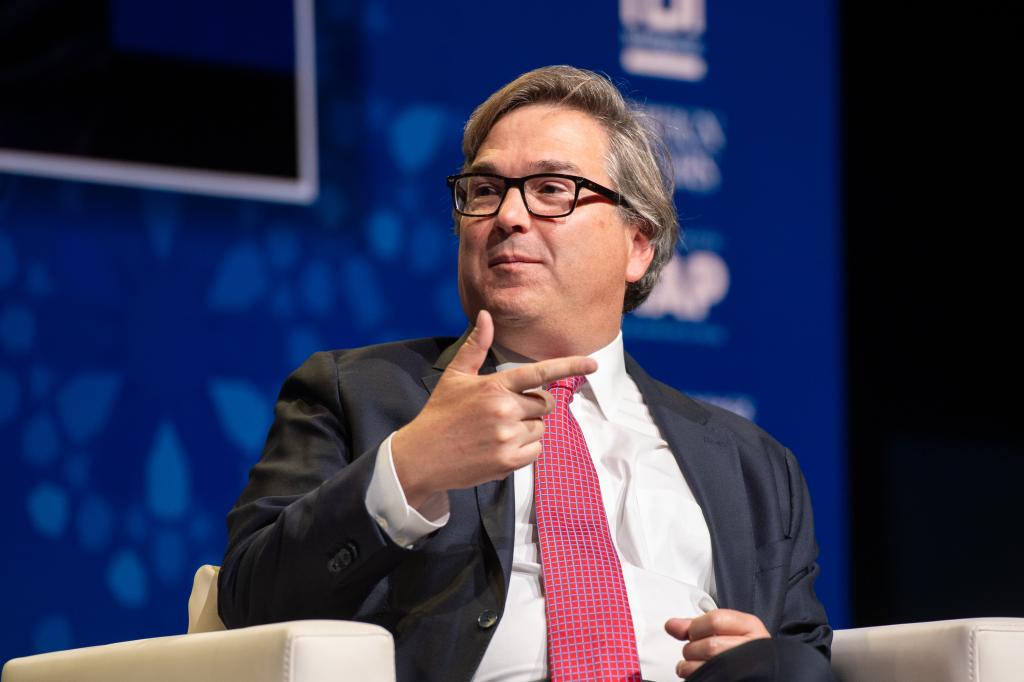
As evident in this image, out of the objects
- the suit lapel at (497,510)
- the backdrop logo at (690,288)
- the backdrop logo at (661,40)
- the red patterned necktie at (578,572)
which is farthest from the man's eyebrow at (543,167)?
the backdrop logo at (661,40)

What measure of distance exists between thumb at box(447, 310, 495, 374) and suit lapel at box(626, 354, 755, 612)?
20.4 inches

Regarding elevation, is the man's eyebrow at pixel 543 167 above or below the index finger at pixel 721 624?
above

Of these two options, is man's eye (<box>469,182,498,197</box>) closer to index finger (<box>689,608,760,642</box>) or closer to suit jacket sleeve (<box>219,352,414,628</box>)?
suit jacket sleeve (<box>219,352,414,628</box>)

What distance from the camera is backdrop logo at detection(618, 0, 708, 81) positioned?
3.57 meters

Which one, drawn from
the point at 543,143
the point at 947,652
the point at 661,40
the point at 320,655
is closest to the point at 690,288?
the point at 661,40

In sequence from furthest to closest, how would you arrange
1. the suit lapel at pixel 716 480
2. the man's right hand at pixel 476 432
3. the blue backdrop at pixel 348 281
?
the blue backdrop at pixel 348 281 → the suit lapel at pixel 716 480 → the man's right hand at pixel 476 432

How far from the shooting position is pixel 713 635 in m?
1.69

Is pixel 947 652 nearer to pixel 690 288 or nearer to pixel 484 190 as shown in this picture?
pixel 484 190

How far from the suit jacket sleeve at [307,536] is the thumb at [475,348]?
0.15 metres

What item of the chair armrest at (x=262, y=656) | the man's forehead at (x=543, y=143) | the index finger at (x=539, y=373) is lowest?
the chair armrest at (x=262, y=656)

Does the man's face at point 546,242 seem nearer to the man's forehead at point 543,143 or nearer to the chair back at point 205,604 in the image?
the man's forehead at point 543,143

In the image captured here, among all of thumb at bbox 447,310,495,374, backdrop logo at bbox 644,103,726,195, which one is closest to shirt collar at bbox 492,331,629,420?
thumb at bbox 447,310,495,374

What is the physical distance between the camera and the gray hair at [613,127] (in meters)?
2.22

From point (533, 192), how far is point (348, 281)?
1.09 m
